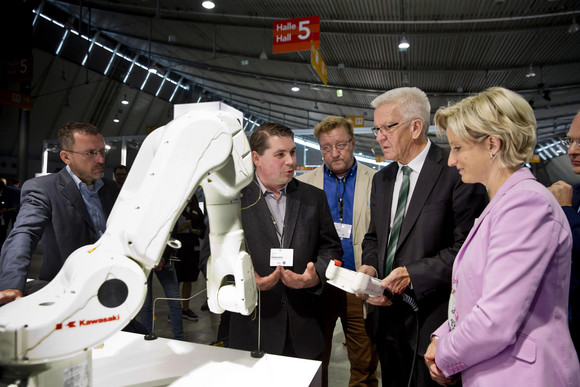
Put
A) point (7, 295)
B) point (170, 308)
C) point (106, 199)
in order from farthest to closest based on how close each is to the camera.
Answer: point (170, 308) < point (106, 199) < point (7, 295)

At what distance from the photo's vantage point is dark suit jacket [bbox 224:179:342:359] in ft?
5.73

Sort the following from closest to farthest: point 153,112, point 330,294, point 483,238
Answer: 1. point 483,238
2. point 330,294
3. point 153,112

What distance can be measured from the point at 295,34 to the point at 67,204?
4399 millimetres

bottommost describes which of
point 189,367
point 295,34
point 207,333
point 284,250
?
point 207,333

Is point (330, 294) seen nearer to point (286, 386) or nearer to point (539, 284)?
point (286, 386)

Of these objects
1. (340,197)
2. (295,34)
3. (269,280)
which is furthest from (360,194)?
(295,34)

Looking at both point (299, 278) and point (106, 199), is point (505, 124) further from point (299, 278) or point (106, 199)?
point (106, 199)

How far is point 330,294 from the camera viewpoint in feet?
7.27

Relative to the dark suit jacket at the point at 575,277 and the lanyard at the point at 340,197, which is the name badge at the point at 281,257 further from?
the dark suit jacket at the point at 575,277

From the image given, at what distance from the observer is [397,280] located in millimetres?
1541

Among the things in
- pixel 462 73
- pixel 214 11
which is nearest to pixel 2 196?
pixel 214 11

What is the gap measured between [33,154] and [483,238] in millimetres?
16027

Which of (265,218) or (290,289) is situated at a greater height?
(265,218)

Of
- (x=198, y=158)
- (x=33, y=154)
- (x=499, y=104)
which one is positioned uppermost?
(x=33, y=154)
